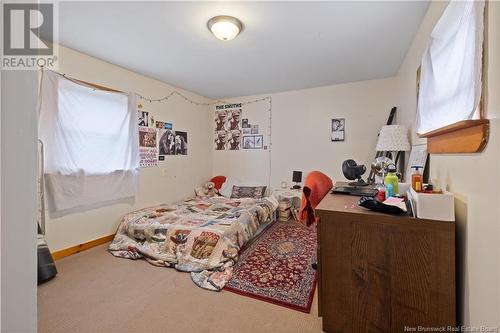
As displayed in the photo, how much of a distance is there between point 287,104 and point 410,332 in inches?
139

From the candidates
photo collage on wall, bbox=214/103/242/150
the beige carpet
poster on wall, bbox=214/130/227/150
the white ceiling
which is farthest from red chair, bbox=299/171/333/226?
poster on wall, bbox=214/130/227/150

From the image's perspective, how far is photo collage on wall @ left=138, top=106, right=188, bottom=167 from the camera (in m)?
3.29

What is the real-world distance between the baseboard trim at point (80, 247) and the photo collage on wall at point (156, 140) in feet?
3.42

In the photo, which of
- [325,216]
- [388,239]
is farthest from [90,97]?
[388,239]

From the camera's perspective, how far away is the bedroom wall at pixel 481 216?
2.77 feet

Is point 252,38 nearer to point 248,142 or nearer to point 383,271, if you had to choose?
point 383,271

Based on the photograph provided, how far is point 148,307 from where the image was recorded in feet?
5.42

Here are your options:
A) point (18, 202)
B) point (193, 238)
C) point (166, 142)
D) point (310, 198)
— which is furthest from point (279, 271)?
point (166, 142)

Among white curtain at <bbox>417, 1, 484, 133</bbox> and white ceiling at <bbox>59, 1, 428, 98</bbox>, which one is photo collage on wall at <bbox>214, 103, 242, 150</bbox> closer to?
white ceiling at <bbox>59, 1, 428, 98</bbox>

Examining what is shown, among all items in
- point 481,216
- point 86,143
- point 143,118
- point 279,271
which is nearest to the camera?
point 481,216

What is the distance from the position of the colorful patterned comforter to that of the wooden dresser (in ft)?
3.24

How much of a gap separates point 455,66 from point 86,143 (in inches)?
127

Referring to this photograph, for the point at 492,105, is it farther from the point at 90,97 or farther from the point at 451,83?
the point at 90,97

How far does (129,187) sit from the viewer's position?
10.0 feet
